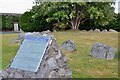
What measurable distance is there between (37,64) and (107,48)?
350 cm

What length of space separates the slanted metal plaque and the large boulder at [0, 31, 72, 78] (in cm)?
9

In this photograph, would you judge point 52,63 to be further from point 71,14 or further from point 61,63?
point 71,14

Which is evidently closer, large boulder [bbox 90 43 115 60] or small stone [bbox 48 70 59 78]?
small stone [bbox 48 70 59 78]

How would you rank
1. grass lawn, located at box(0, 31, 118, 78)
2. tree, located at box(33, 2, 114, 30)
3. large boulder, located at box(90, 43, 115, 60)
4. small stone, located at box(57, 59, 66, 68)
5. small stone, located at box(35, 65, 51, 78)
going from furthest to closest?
tree, located at box(33, 2, 114, 30)
large boulder, located at box(90, 43, 115, 60)
grass lawn, located at box(0, 31, 118, 78)
small stone, located at box(57, 59, 66, 68)
small stone, located at box(35, 65, 51, 78)

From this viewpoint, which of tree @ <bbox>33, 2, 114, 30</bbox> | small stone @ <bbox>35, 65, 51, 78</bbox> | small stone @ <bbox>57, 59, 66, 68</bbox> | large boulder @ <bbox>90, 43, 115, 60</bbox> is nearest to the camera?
small stone @ <bbox>35, 65, 51, 78</bbox>

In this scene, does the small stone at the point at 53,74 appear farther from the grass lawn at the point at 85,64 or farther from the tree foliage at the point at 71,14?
the tree foliage at the point at 71,14

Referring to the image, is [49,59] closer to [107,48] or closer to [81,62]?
[81,62]

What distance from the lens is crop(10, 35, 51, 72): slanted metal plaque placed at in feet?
22.0

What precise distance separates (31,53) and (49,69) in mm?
542

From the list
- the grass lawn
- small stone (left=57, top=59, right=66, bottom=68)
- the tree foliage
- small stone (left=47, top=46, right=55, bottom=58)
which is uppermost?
the tree foliage

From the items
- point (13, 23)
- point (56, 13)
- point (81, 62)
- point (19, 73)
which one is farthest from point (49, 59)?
point (13, 23)

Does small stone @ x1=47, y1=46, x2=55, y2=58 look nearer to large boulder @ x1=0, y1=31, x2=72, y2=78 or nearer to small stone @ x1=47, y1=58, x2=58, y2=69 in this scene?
large boulder @ x1=0, y1=31, x2=72, y2=78

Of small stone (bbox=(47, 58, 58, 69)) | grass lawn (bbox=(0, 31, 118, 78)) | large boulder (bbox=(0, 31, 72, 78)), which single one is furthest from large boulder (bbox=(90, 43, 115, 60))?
small stone (bbox=(47, 58, 58, 69))

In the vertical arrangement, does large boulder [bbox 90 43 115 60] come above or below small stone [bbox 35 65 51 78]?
above
